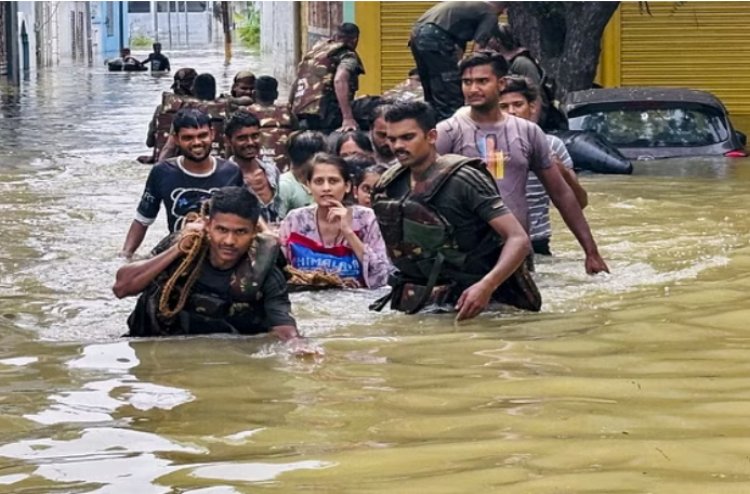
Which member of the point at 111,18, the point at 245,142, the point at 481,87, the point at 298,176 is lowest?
the point at 298,176

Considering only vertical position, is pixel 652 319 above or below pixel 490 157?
below

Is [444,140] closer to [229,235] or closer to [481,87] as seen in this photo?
[481,87]

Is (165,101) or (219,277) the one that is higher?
(165,101)

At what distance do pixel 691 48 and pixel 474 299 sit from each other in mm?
18992

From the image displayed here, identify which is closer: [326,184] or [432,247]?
[432,247]

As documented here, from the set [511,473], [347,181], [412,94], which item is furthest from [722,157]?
[511,473]

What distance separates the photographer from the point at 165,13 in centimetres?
10831

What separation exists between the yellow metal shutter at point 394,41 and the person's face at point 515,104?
52.4ft

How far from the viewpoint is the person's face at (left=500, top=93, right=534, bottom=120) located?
30.7ft

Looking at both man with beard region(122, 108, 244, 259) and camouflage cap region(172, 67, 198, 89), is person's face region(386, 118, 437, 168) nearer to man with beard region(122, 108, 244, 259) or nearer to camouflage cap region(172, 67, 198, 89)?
man with beard region(122, 108, 244, 259)

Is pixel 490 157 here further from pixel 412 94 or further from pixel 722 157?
pixel 722 157

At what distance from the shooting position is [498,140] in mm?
8492

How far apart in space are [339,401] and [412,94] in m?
8.92

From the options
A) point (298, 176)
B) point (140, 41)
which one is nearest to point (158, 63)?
point (140, 41)
